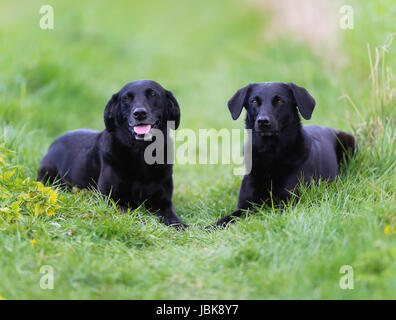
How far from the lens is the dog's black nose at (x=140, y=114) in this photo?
13.3 feet

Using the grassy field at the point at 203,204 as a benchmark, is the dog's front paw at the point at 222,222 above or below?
below

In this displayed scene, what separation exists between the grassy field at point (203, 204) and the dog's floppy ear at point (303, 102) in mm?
569

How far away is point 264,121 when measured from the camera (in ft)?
12.7

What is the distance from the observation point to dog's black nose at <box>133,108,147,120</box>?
4.05 metres

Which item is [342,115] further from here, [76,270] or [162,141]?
[76,270]

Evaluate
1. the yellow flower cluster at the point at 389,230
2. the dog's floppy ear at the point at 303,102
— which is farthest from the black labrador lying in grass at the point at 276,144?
the yellow flower cluster at the point at 389,230

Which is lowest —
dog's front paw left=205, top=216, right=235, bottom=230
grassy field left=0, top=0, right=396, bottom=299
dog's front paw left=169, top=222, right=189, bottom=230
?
dog's front paw left=169, top=222, right=189, bottom=230

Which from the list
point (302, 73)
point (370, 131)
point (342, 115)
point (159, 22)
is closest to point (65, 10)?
point (159, 22)

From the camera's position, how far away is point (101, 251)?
3.22m

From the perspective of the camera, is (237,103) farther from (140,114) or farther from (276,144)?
(140,114)

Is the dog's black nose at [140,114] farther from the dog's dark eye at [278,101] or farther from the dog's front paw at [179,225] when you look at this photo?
the dog's dark eye at [278,101]

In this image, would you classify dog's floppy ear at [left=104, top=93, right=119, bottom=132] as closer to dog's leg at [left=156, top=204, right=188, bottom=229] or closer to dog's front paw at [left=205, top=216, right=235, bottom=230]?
dog's leg at [left=156, top=204, right=188, bottom=229]

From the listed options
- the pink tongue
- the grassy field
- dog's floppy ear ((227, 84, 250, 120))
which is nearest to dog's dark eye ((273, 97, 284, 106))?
dog's floppy ear ((227, 84, 250, 120))
